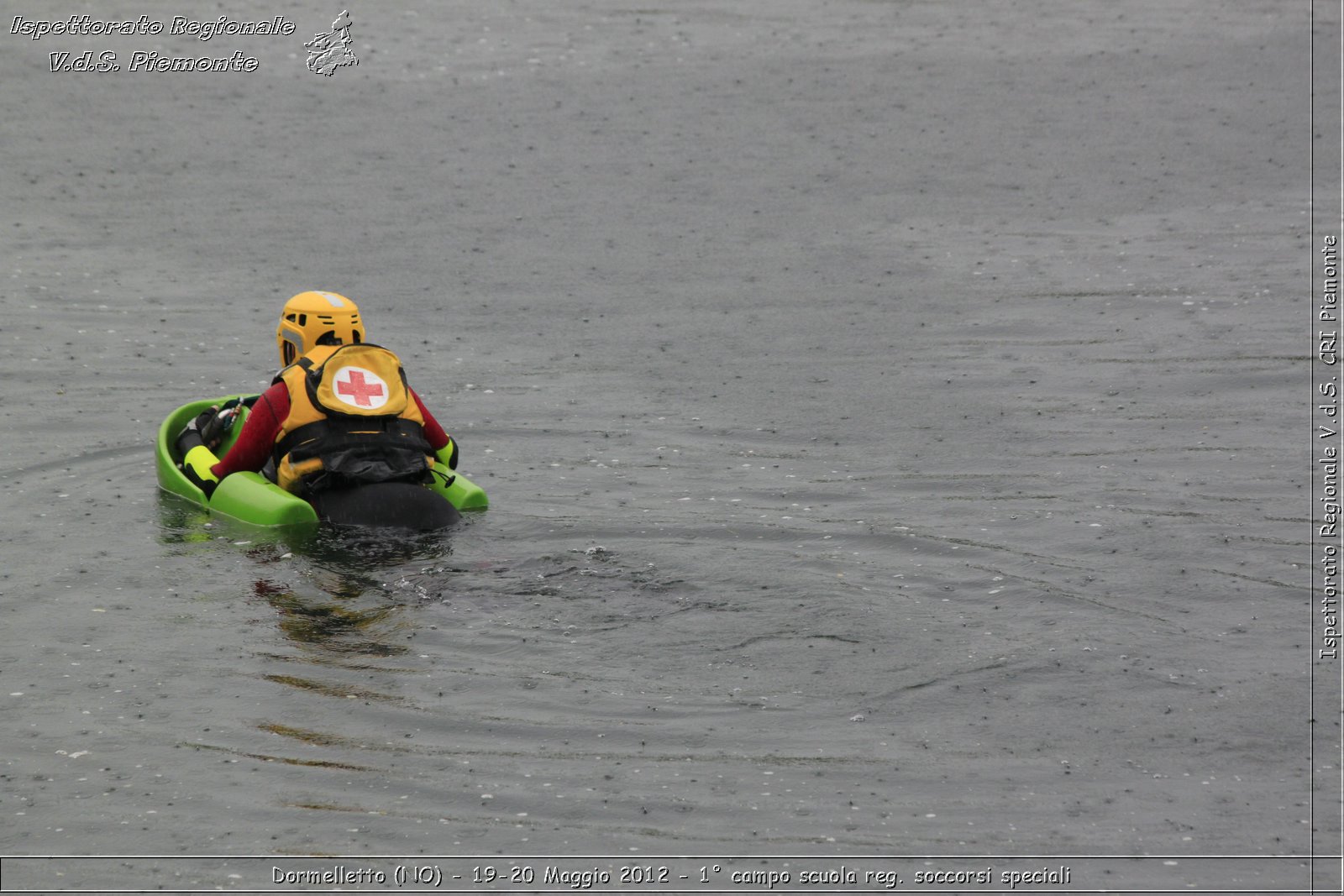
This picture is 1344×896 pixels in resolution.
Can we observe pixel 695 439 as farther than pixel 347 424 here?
Yes

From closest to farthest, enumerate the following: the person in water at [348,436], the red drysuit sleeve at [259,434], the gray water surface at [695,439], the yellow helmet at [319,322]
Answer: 1. the gray water surface at [695,439]
2. the person in water at [348,436]
3. the red drysuit sleeve at [259,434]
4. the yellow helmet at [319,322]

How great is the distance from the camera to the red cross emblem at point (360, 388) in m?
10.5

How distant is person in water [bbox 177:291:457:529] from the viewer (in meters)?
10.4

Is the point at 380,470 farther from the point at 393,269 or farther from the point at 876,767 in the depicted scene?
the point at 393,269

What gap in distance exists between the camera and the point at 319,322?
35.6ft

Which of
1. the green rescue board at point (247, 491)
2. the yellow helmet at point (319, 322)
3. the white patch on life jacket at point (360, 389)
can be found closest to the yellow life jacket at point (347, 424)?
the white patch on life jacket at point (360, 389)

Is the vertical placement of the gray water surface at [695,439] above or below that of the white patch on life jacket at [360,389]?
below

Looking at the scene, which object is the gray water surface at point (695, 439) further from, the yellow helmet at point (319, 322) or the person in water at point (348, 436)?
the yellow helmet at point (319, 322)

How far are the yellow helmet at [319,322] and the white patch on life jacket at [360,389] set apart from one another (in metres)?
0.41

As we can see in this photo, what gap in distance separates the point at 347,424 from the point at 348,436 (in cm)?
7

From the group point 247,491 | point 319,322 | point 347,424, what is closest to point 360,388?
point 347,424

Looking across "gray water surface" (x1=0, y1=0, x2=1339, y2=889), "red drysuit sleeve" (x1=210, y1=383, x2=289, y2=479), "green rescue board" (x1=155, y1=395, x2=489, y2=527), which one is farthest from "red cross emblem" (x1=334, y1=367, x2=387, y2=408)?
"gray water surface" (x1=0, y1=0, x2=1339, y2=889)

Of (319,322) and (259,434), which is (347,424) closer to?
(259,434)

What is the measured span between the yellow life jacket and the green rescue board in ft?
0.59
